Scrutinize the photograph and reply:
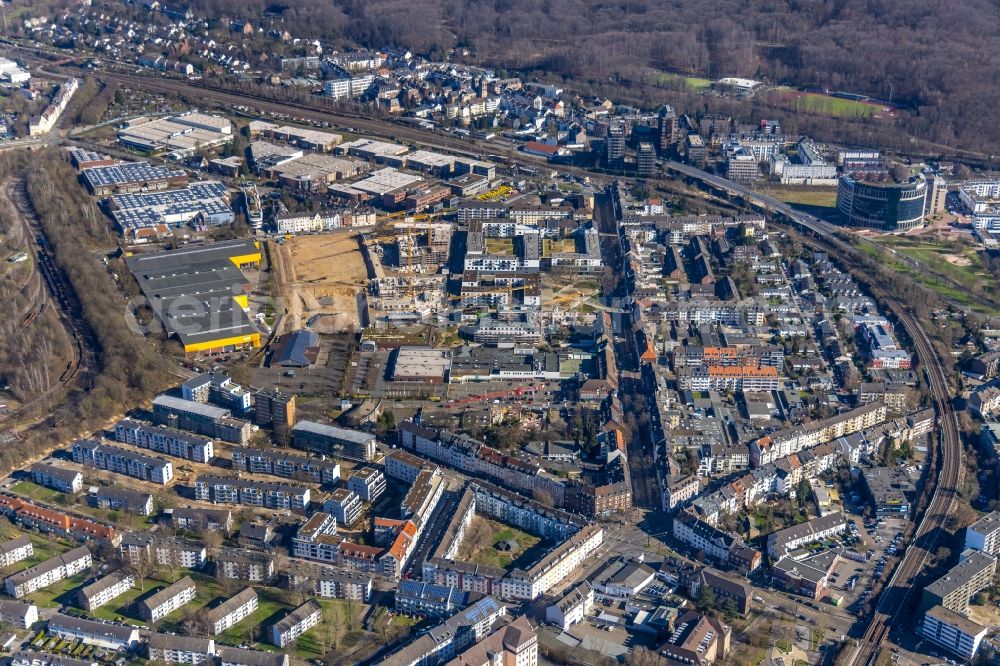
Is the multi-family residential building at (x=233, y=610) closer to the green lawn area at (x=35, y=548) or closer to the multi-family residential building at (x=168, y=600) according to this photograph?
the multi-family residential building at (x=168, y=600)

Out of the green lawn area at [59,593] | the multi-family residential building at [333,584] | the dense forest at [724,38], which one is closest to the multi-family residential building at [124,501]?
the green lawn area at [59,593]

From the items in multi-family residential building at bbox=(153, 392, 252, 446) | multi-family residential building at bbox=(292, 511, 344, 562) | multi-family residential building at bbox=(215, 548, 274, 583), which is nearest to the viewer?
multi-family residential building at bbox=(215, 548, 274, 583)

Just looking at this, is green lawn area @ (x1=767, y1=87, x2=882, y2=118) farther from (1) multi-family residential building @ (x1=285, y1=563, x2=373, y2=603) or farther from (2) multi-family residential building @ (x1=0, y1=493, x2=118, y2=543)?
(2) multi-family residential building @ (x1=0, y1=493, x2=118, y2=543)

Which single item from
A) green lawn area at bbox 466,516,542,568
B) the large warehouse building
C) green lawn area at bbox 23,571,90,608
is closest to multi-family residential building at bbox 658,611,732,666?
green lawn area at bbox 466,516,542,568

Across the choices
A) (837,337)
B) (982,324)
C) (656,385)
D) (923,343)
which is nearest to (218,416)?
(656,385)

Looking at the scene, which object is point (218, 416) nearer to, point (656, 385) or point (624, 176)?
point (656, 385)
